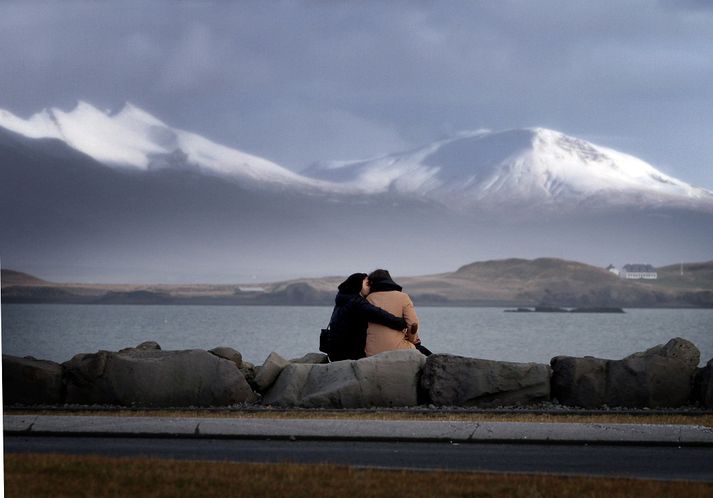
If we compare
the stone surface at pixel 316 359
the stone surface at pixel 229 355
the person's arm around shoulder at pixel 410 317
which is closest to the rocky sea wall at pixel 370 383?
the person's arm around shoulder at pixel 410 317

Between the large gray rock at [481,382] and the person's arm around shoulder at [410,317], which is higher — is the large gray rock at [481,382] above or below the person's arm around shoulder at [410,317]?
below

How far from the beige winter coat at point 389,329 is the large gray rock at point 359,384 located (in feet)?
1.67

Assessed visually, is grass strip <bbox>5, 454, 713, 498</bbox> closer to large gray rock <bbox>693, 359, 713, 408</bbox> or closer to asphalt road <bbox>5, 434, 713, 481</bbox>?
asphalt road <bbox>5, 434, 713, 481</bbox>

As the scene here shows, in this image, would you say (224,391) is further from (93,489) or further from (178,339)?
(178,339)

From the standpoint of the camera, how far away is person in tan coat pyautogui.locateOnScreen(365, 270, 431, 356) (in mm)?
17453

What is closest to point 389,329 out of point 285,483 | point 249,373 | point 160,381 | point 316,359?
point 249,373

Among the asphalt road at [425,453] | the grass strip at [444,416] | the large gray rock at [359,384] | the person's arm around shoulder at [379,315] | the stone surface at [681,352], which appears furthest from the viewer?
the stone surface at [681,352]

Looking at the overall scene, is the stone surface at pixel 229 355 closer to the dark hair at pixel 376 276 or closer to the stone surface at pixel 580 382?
the dark hair at pixel 376 276

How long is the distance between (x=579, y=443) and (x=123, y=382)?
6722 millimetres

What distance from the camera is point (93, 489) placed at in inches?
401

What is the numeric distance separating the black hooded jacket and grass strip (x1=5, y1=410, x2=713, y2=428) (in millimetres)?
1799

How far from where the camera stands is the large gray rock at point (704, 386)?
17094 mm

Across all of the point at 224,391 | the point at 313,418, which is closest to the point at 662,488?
the point at 313,418

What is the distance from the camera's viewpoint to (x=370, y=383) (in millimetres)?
16766
